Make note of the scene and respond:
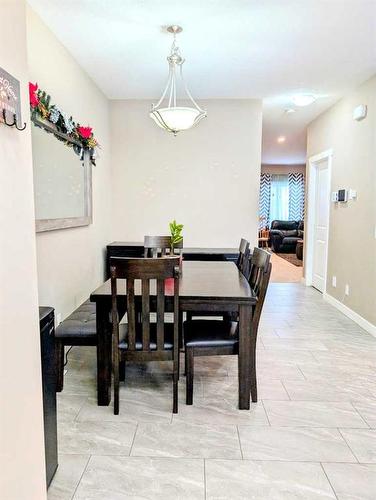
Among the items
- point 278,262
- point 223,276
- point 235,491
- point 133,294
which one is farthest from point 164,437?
point 278,262

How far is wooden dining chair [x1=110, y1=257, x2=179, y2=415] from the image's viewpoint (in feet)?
6.63

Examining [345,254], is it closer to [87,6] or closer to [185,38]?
[185,38]

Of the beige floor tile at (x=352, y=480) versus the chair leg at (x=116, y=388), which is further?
the chair leg at (x=116, y=388)

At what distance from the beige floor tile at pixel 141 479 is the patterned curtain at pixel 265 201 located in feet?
35.4

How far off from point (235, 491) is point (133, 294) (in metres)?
1.07

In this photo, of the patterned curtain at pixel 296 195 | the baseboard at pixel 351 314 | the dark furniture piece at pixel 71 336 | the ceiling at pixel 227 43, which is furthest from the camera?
the patterned curtain at pixel 296 195

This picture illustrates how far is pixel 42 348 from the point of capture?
5.06ft

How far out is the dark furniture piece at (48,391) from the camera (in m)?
1.57

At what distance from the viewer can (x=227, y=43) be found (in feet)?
10.7

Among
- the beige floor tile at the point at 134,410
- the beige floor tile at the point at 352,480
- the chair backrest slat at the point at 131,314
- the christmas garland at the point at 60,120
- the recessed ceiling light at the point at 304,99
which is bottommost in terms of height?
Result: the beige floor tile at the point at 352,480

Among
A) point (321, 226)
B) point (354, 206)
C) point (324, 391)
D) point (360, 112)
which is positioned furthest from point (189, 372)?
point (321, 226)

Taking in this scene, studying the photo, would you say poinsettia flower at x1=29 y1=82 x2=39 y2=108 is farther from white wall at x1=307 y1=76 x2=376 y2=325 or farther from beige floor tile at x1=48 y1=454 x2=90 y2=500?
white wall at x1=307 y1=76 x2=376 y2=325

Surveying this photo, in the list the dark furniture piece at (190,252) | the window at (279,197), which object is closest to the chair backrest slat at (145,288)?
the dark furniture piece at (190,252)

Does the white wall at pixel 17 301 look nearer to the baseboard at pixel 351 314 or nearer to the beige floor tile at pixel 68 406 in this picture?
the beige floor tile at pixel 68 406
